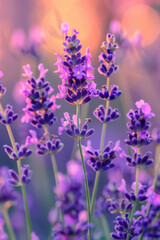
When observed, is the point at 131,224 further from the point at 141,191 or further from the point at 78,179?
the point at 78,179

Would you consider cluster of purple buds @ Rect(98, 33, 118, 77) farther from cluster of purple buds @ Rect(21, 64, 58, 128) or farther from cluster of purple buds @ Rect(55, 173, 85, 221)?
cluster of purple buds @ Rect(55, 173, 85, 221)

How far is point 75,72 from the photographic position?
0.99 m

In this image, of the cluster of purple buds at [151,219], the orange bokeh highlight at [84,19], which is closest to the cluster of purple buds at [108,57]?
the cluster of purple buds at [151,219]

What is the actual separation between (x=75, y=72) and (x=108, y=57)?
0.13m

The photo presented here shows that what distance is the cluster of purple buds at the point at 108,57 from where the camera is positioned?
106 centimetres

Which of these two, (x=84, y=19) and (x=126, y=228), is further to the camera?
(x=84, y=19)

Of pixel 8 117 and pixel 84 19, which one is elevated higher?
pixel 84 19

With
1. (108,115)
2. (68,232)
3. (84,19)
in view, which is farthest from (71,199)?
(84,19)

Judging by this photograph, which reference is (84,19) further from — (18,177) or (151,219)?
(151,219)

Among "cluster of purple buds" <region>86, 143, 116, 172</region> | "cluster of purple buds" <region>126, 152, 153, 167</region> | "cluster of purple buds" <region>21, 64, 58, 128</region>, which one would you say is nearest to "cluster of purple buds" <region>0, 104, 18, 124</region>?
"cluster of purple buds" <region>21, 64, 58, 128</region>

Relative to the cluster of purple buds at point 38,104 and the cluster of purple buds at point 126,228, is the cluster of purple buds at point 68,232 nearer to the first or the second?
the cluster of purple buds at point 126,228

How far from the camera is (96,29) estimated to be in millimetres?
6301

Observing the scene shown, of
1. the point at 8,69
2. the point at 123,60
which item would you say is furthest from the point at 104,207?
the point at 8,69

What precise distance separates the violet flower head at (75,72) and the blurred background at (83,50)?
0.31 ft
